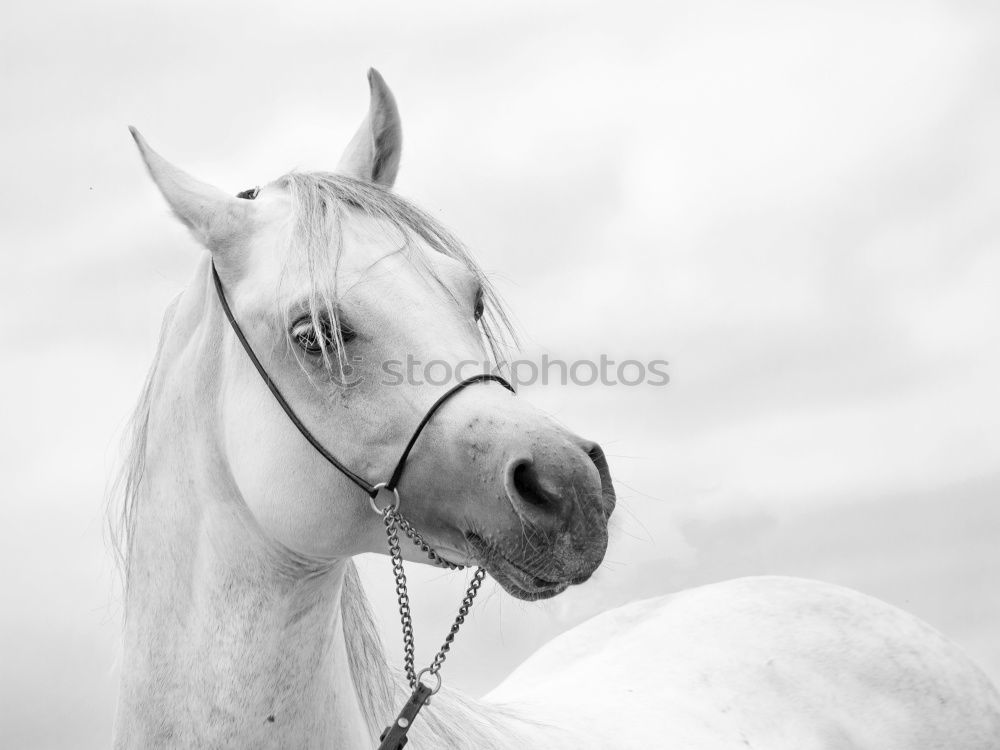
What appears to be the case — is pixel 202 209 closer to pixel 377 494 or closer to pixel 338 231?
pixel 338 231

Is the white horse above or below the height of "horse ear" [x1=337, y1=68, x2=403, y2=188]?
below

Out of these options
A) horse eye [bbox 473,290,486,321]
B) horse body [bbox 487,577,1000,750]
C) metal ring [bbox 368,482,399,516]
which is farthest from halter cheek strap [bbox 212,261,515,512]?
horse body [bbox 487,577,1000,750]

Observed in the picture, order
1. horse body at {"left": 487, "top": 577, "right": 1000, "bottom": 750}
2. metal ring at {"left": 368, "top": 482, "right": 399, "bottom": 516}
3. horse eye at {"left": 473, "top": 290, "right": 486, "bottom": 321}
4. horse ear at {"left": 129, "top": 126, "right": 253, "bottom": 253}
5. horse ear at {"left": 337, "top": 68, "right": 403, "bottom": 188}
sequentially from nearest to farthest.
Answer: metal ring at {"left": 368, "top": 482, "right": 399, "bottom": 516} < horse ear at {"left": 129, "top": 126, "right": 253, "bottom": 253} < horse eye at {"left": 473, "top": 290, "right": 486, "bottom": 321} < horse ear at {"left": 337, "top": 68, "right": 403, "bottom": 188} < horse body at {"left": 487, "top": 577, "right": 1000, "bottom": 750}

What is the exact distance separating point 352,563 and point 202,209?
1228 mm

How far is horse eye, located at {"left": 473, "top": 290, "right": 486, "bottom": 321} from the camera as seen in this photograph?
121 inches

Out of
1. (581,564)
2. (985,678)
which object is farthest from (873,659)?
(581,564)

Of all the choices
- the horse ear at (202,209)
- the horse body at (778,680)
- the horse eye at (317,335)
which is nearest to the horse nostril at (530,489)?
the horse eye at (317,335)

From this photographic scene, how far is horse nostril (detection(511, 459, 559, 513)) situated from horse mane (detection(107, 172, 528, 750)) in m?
0.79

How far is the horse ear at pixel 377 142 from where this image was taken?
3.51 meters

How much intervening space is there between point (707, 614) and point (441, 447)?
2.89 meters

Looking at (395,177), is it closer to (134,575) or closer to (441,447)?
(441,447)

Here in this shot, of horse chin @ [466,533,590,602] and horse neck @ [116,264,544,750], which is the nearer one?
horse chin @ [466,533,590,602]

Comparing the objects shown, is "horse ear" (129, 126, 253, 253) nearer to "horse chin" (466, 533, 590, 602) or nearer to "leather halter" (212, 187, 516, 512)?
"leather halter" (212, 187, 516, 512)

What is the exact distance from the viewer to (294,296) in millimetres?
2742
